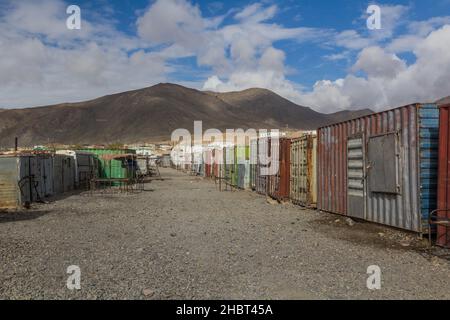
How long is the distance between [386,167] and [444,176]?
1.96 m

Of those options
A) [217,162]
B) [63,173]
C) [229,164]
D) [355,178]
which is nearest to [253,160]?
[229,164]

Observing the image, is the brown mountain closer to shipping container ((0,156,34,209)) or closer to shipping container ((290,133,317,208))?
shipping container ((0,156,34,209))

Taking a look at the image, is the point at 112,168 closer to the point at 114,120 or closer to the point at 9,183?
the point at 9,183

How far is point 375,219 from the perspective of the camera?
1115cm

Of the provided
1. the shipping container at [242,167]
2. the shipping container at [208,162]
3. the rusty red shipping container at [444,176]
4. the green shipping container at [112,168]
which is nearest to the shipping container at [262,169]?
the shipping container at [242,167]

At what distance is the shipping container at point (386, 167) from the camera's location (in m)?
9.53

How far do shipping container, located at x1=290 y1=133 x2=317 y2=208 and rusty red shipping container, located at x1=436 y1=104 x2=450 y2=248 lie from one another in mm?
6687

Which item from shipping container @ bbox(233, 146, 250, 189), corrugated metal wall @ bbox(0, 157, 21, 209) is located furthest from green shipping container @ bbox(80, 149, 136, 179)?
corrugated metal wall @ bbox(0, 157, 21, 209)

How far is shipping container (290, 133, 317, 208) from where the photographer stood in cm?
1566

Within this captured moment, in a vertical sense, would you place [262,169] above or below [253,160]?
below

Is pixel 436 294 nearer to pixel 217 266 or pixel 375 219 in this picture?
pixel 217 266

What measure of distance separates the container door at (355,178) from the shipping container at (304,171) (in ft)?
9.49

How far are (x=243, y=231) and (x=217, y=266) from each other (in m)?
3.73

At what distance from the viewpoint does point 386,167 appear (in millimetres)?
10664
